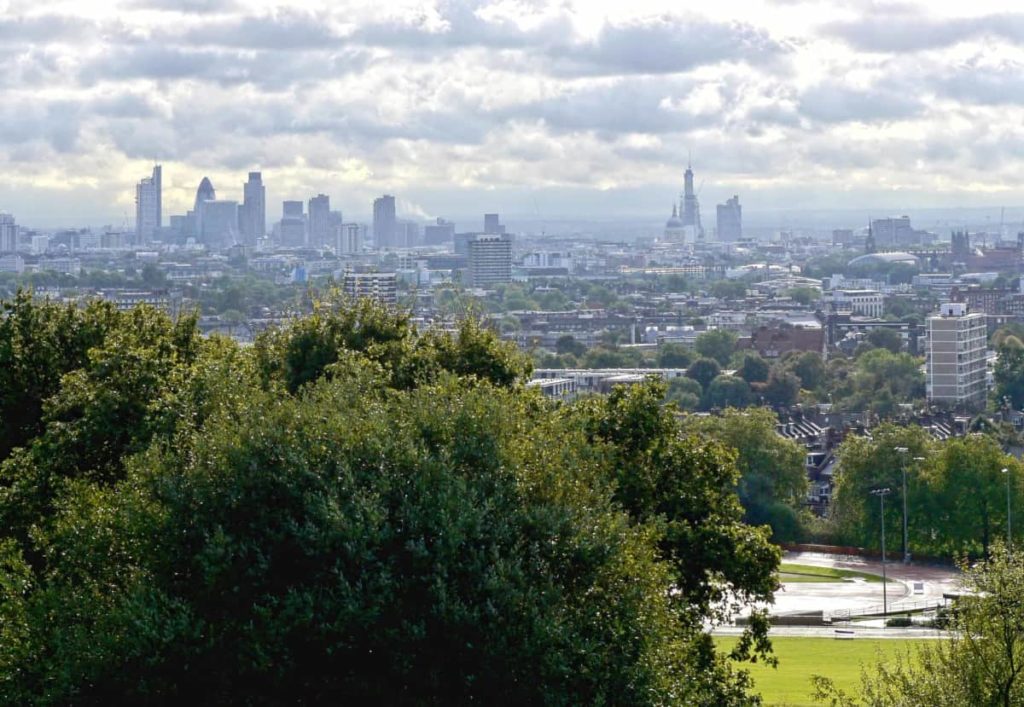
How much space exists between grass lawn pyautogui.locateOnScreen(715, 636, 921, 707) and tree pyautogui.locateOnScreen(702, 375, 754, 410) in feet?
245

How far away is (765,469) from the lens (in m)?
70.6

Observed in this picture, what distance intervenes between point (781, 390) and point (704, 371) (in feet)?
27.7

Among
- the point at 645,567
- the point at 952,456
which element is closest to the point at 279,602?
the point at 645,567

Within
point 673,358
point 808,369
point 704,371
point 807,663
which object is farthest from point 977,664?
point 673,358

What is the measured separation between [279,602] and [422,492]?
1754 millimetres

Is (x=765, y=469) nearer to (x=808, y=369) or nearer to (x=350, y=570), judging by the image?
(x=350, y=570)

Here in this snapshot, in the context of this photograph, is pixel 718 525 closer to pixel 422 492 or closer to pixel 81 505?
pixel 422 492

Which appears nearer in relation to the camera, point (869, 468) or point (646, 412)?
point (646, 412)

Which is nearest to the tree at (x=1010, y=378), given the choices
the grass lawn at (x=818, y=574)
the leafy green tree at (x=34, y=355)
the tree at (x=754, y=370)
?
the tree at (x=754, y=370)

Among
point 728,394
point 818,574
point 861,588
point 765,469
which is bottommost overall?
point 818,574

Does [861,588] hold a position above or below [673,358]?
below

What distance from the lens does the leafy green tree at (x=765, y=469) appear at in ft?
221

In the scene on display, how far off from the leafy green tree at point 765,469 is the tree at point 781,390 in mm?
46290

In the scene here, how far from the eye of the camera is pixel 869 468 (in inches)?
2544
